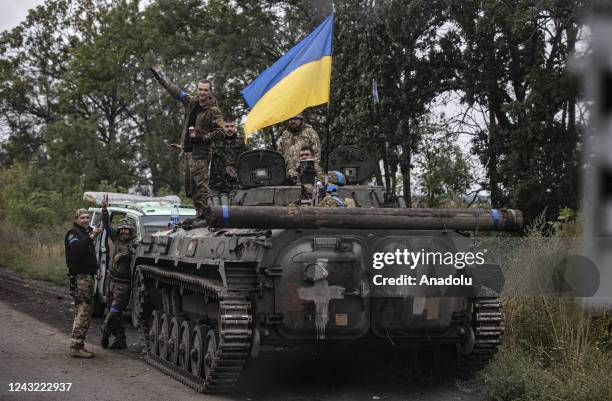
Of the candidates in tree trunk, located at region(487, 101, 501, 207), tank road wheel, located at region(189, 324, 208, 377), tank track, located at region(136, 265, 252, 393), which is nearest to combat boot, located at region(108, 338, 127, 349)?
tank road wheel, located at region(189, 324, 208, 377)

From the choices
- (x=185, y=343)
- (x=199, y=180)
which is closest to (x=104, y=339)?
(x=185, y=343)

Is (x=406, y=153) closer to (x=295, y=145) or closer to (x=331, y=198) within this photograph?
(x=295, y=145)

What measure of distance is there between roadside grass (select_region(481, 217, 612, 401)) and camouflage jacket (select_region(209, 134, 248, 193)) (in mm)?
3643

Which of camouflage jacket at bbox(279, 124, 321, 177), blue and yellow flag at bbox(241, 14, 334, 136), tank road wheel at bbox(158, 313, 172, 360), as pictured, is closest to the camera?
tank road wheel at bbox(158, 313, 172, 360)

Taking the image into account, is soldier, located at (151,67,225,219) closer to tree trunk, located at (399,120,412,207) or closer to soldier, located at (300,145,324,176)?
soldier, located at (300,145,324,176)

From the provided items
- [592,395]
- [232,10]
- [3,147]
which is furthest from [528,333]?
[3,147]

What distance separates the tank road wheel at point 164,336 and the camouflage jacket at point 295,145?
2.32m

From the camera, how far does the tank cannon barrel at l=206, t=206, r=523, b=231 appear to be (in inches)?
351

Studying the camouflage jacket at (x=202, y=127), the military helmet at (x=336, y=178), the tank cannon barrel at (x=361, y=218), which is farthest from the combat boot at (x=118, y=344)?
the tank cannon barrel at (x=361, y=218)

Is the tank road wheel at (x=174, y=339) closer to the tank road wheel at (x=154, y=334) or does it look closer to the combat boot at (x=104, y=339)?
the tank road wheel at (x=154, y=334)

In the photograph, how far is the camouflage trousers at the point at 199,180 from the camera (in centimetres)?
1228

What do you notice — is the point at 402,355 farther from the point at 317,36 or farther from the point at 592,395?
the point at 317,36

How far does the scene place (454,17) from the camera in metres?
18.6

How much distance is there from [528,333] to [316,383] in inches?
96.5
